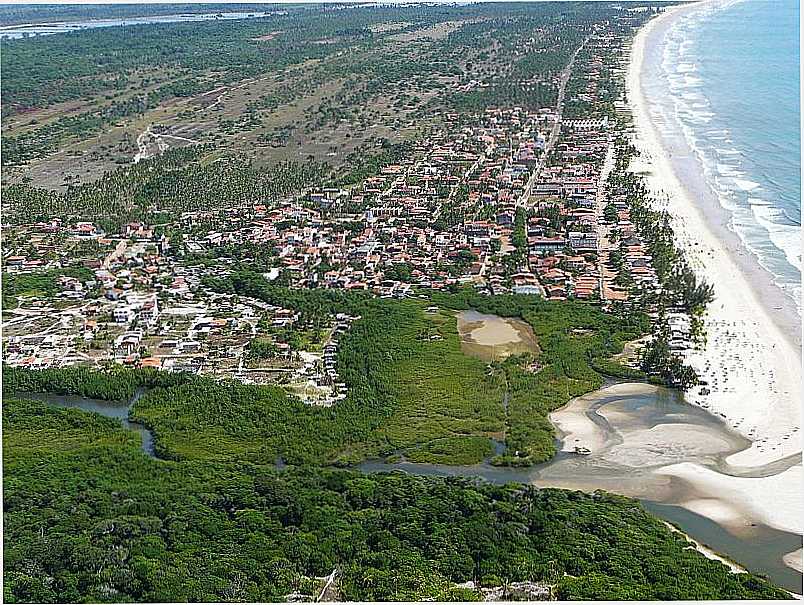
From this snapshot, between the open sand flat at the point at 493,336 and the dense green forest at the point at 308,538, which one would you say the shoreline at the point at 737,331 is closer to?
the open sand flat at the point at 493,336

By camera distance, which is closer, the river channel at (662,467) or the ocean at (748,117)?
the river channel at (662,467)

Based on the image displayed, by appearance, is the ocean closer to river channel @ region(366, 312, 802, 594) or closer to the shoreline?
the shoreline

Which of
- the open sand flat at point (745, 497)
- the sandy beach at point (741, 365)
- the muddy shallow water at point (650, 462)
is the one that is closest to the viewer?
the muddy shallow water at point (650, 462)

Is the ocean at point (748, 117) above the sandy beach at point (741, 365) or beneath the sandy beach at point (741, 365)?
above

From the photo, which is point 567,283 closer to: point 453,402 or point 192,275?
point 453,402

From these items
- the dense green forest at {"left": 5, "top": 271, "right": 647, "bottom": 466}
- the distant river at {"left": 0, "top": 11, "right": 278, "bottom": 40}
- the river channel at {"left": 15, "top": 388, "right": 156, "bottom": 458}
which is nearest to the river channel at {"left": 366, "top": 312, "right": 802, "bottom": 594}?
the dense green forest at {"left": 5, "top": 271, "right": 647, "bottom": 466}

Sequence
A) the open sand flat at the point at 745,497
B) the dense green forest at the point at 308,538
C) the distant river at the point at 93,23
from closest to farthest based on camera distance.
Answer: the dense green forest at the point at 308,538 → the open sand flat at the point at 745,497 → the distant river at the point at 93,23

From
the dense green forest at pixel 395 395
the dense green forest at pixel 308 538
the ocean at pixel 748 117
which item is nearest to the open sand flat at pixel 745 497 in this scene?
the dense green forest at pixel 308 538

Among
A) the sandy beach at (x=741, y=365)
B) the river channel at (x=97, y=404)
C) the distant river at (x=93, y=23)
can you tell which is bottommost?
the sandy beach at (x=741, y=365)
